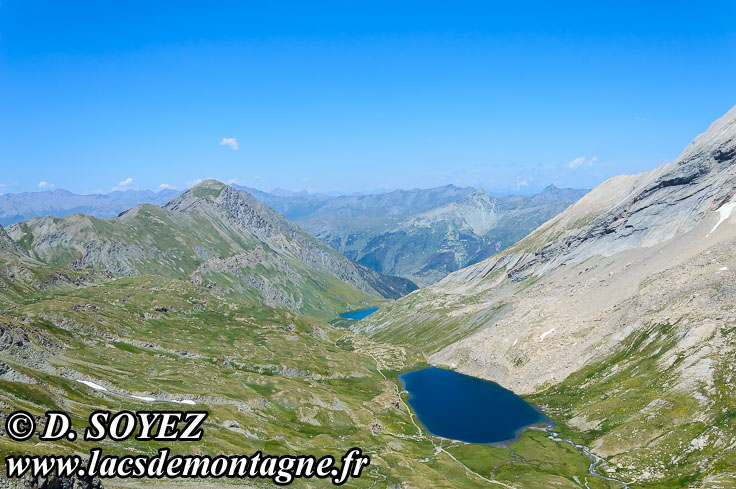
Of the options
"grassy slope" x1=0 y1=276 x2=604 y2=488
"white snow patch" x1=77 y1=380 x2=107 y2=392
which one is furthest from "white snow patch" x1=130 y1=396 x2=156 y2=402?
"white snow patch" x1=77 y1=380 x2=107 y2=392

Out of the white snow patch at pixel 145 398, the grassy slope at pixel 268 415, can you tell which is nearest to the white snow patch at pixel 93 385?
the grassy slope at pixel 268 415

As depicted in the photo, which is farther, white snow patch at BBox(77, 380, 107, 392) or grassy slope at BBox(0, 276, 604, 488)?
white snow patch at BBox(77, 380, 107, 392)

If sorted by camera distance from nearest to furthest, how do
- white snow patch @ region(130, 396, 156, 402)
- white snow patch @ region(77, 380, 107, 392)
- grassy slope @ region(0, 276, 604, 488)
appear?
grassy slope @ region(0, 276, 604, 488), white snow patch @ region(77, 380, 107, 392), white snow patch @ region(130, 396, 156, 402)

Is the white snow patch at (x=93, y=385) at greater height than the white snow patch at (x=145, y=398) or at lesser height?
greater

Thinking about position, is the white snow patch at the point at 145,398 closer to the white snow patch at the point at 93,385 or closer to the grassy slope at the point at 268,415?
A: the grassy slope at the point at 268,415

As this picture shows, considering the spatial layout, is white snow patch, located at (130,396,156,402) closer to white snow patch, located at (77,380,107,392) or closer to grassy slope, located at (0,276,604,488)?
grassy slope, located at (0,276,604,488)

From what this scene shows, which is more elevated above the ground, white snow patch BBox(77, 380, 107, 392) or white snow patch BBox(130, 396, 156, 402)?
white snow patch BBox(77, 380, 107, 392)

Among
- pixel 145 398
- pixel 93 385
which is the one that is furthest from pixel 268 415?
pixel 93 385

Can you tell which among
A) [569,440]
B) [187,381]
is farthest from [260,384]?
[569,440]

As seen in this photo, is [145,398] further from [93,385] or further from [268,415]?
[268,415]

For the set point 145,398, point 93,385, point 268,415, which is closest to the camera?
point 93,385

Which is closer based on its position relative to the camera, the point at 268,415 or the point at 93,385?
the point at 93,385

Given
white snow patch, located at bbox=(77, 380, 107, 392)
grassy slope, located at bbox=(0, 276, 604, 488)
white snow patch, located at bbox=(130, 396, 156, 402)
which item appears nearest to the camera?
grassy slope, located at bbox=(0, 276, 604, 488)
